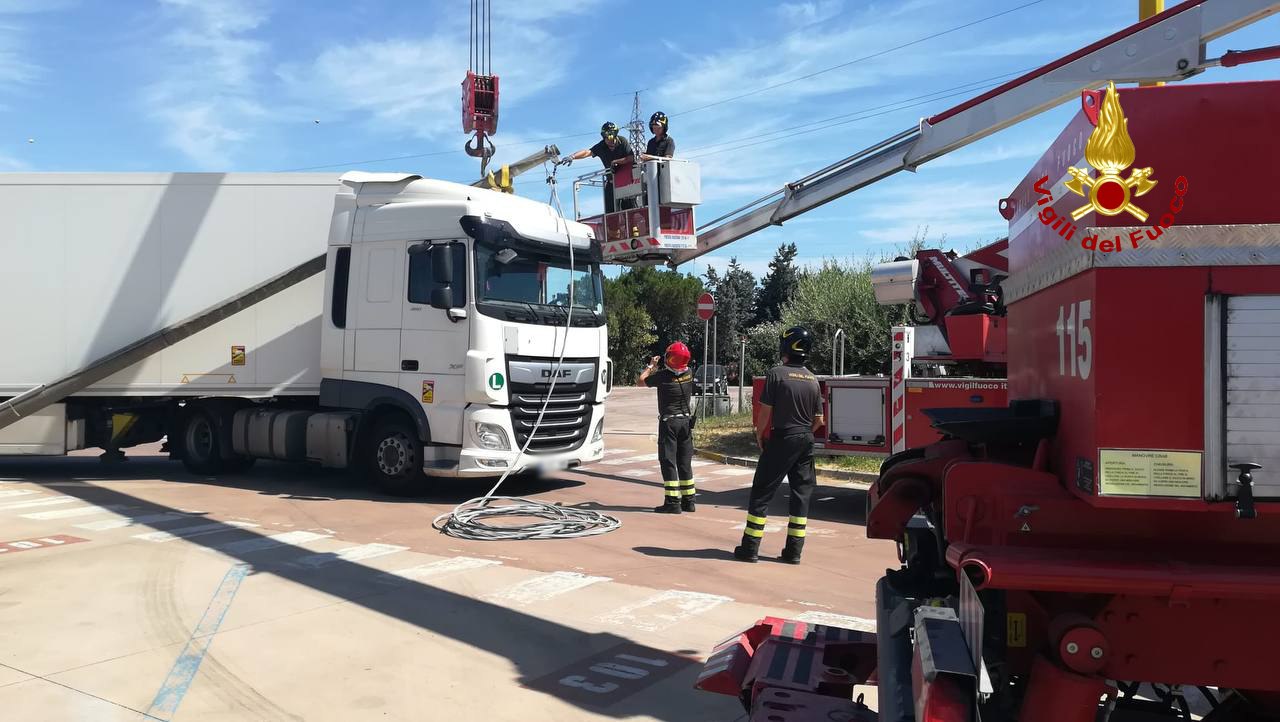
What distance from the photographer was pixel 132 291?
1177cm

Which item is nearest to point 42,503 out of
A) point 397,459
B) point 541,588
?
point 397,459

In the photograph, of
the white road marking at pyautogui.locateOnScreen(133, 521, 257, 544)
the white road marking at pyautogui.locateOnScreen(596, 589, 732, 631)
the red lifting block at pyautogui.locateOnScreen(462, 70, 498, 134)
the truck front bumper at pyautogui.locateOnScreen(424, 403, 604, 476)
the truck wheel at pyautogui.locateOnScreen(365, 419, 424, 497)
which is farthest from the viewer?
the red lifting block at pyautogui.locateOnScreen(462, 70, 498, 134)

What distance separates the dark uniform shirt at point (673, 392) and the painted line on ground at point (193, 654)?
4.58 m

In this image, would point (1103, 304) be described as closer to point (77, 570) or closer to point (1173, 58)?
point (1173, 58)

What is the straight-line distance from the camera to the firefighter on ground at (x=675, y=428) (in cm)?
990

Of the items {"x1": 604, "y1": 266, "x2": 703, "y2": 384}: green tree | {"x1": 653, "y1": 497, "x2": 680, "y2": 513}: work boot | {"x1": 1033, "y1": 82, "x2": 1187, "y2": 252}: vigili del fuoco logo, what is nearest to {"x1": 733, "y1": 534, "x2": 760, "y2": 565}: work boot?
{"x1": 653, "y1": 497, "x2": 680, "y2": 513}: work boot

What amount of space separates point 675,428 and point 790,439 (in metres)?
2.62

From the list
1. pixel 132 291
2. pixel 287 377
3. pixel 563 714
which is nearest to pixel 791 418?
pixel 563 714

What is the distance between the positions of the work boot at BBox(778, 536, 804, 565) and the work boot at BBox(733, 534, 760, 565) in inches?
9.4

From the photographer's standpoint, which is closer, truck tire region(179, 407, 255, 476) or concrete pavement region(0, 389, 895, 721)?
concrete pavement region(0, 389, 895, 721)

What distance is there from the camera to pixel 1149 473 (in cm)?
257

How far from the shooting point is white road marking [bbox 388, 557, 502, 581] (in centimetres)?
686

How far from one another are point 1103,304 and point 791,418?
15.9 ft

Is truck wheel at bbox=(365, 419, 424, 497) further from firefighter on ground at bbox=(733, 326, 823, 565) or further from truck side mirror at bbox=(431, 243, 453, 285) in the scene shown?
firefighter on ground at bbox=(733, 326, 823, 565)
